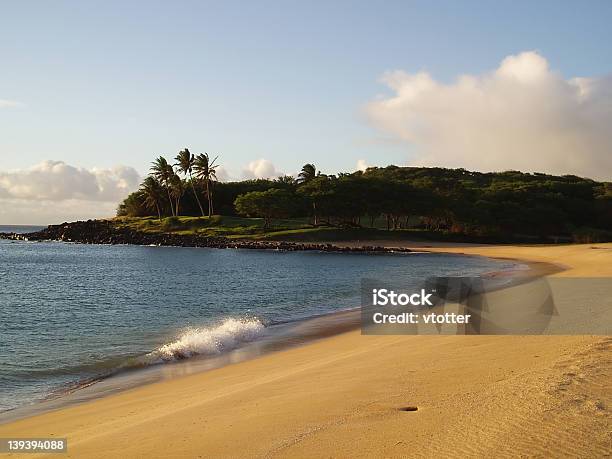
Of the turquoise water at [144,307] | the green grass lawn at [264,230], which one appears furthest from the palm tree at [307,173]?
the turquoise water at [144,307]

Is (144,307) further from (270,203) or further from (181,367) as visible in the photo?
(270,203)

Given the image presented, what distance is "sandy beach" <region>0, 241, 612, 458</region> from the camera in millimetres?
7070

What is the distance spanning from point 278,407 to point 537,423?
4.20 meters

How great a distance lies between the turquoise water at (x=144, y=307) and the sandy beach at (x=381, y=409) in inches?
143

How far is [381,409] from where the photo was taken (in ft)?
28.5

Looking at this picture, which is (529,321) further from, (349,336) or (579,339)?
(349,336)

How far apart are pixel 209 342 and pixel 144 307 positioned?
38.2 ft

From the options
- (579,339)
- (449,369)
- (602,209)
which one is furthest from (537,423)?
(602,209)

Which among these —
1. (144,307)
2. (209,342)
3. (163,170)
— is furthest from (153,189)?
(209,342)

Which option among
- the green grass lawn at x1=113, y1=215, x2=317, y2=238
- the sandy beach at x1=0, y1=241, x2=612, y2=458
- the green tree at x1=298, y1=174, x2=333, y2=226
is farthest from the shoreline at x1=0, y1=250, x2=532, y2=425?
the green tree at x1=298, y1=174, x2=333, y2=226

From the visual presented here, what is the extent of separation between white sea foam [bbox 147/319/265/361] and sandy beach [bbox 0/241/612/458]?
10.0 ft

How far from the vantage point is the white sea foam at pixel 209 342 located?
17.1 metres

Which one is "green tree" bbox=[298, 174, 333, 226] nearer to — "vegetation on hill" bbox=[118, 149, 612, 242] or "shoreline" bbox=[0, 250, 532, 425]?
"vegetation on hill" bbox=[118, 149, 612, 242]

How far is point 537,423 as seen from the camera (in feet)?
24.1
